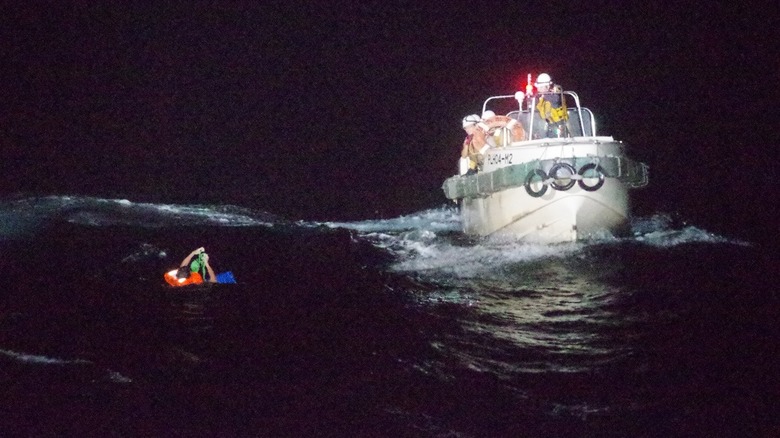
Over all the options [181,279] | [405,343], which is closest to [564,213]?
[405,343]

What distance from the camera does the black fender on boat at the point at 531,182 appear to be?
12.9 meters

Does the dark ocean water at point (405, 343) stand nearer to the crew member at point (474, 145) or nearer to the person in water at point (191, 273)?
the person in water at point (191, 273)

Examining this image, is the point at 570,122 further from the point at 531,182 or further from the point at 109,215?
the point at 109,215

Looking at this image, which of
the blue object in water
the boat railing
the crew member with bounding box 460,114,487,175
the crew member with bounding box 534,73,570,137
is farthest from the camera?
the crew member with bounding box 460,114,487,175

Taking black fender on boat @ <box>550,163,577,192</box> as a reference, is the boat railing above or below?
above

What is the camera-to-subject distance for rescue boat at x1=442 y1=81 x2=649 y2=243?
42.3 feet

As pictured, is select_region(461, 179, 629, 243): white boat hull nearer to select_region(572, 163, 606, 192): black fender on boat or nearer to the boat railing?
select_region(572, 163, 606, 192): black fender on boat

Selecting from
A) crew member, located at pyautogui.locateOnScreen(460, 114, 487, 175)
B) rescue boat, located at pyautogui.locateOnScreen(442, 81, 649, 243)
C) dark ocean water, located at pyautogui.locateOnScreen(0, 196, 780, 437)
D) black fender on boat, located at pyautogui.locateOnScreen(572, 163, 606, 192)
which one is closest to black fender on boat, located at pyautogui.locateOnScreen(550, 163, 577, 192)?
rescue boat, located at pyautogui.locateOnScreen(442, 81, 649, 243)

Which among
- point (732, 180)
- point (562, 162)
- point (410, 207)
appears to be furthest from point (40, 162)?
point (562, 162)

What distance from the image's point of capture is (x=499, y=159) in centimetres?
1415

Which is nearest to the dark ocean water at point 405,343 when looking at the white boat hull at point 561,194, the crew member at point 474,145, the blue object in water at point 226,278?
the white boat hull at point 561,194

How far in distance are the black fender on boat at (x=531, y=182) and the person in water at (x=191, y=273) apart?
210 inches

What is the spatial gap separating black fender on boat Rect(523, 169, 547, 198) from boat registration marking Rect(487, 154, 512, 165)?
850 millimetres

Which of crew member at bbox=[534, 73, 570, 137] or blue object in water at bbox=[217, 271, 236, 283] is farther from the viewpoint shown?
crew member at bbox=[534, 73, 570, 137]
